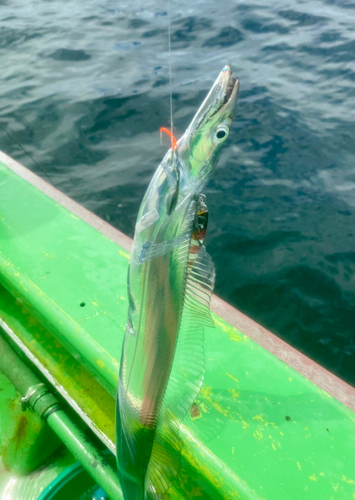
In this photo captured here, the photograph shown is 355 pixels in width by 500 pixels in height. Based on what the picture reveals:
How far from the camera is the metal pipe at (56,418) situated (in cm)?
170

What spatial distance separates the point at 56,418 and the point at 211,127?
63.9 inches

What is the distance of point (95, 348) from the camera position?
197cm

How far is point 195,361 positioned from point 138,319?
250 mm

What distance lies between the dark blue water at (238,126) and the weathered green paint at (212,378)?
71.6 inches

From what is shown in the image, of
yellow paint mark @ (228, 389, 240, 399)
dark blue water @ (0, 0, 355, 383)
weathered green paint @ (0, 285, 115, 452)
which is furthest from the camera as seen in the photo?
dark blue water @ (0, 0, 355, 383)

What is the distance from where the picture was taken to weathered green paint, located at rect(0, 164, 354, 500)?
1.57m

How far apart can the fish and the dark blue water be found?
8.78ft

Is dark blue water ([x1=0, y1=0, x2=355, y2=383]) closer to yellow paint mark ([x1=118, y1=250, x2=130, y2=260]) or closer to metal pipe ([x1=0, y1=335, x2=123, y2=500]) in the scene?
yellow paint mark ([x1=118, y1=250, x2=130, y2=260])

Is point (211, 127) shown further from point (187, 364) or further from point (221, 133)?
point (187, 364)

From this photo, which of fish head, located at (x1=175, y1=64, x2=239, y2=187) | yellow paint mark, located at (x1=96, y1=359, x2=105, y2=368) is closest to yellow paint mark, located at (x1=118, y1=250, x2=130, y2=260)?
yellow paint mark, located at (x1=96, y1=359, x2=105, y2=368)

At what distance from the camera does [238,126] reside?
612 cm

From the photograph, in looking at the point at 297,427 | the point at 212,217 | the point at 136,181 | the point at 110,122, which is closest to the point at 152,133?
the point at 110,122

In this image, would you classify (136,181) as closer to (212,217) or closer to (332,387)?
(212,217)

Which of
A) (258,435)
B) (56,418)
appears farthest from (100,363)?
(258,435)
